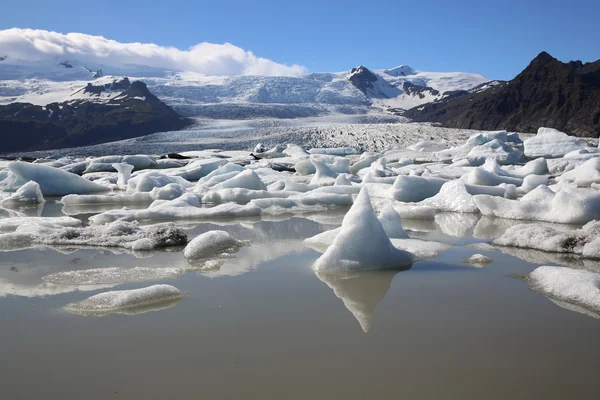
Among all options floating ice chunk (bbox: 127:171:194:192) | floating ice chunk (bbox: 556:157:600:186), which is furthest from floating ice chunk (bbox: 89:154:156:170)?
floating ice chunk (bbox: 556:157:600:186)

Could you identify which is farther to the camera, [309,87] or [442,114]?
[442,114]

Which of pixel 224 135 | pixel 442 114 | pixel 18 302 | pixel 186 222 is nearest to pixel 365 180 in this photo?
pixel 186 222

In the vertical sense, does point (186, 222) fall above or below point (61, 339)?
below

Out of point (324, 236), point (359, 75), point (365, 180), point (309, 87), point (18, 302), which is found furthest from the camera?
point (359, 75)

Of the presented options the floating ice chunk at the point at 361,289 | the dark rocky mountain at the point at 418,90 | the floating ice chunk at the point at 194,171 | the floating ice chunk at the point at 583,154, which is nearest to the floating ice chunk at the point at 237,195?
the floating ice chunk at the point at 361,289

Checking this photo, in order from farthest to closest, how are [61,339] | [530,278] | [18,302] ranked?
[530,278] < [18,302] < [61,339]

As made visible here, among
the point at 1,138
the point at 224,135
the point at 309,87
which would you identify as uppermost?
the point at 309,87

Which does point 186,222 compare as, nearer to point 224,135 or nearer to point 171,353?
point 171,353

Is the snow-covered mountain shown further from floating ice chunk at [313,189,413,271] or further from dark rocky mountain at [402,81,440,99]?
floating ice chunk at [313,189,413,271]
